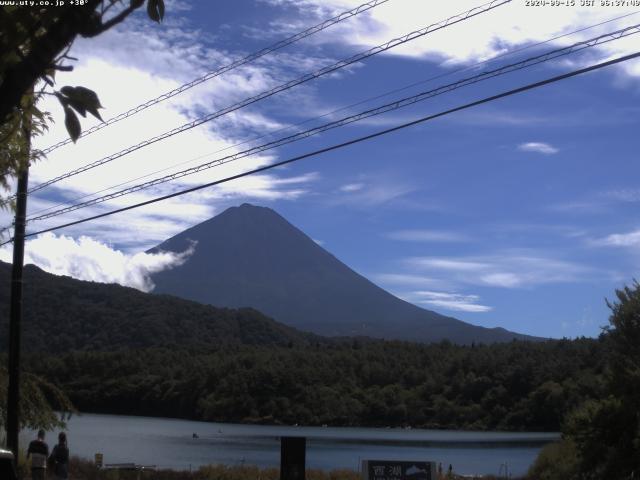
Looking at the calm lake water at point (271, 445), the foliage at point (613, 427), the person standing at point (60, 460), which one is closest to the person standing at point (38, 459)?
the person standing at point (60, 460)

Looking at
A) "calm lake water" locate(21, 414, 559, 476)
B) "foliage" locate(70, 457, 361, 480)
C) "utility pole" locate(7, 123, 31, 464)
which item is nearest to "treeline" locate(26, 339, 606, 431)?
"calm lake water" locate(21, 414, 559, 476)

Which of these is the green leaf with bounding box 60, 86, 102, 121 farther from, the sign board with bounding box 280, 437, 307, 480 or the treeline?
the treeline

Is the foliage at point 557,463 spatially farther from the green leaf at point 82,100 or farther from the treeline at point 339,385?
the treeline at point 339,385

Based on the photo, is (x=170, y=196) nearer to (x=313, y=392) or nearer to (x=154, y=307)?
(x=313, y=392)

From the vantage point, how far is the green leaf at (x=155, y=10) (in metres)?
3.82

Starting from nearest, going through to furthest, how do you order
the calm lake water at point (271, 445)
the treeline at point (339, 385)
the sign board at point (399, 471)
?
the sign board at point (399, 471), the calm lake water at point (271, 445), the treeline at point (339, 385)

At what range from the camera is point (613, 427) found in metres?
23.6

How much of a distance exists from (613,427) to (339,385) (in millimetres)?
105421

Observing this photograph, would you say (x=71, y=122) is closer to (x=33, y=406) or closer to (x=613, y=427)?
(x=33, y=406)

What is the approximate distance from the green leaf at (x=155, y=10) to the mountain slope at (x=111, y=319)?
118m

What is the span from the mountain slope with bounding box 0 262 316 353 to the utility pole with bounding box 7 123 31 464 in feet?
335

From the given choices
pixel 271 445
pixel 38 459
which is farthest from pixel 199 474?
pixel 271 445

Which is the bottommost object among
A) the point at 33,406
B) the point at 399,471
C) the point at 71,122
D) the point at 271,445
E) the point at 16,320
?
the point at 271,445

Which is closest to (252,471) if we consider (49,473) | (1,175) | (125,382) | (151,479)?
(151,479)
